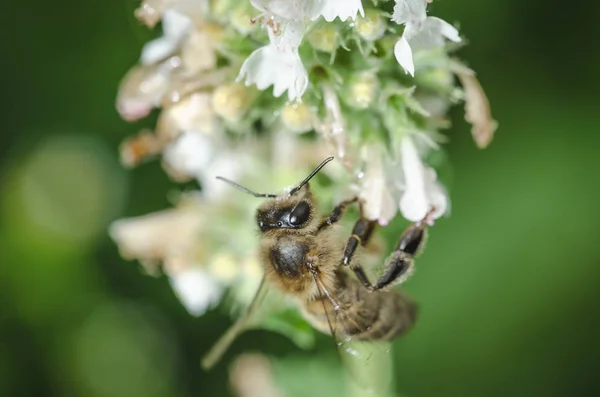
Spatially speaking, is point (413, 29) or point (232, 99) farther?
point (232, 99)

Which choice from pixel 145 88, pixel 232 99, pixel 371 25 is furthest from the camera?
pixel 145 88

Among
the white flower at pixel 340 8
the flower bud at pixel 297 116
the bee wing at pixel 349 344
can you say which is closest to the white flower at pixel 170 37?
the flower bud at pixel 297 116

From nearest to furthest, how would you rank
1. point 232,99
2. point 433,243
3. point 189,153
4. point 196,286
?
point 232,99
point 189,153
point 196,286
point 433,243

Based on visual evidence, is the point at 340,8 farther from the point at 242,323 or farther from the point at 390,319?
the point at 242,323

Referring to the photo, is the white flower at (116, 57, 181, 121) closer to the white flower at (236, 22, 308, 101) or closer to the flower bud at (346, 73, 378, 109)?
the white flower at (236, 22, 308, 101)

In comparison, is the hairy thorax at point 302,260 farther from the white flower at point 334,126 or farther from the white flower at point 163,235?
the white flower at point 163,235

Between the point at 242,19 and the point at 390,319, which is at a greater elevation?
the point at 242,19

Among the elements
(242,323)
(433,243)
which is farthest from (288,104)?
(433,243)

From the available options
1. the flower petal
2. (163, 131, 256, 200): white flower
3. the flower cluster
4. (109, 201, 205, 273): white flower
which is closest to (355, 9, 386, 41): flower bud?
the flower cluster
